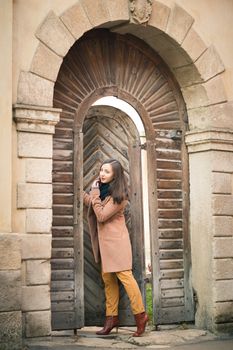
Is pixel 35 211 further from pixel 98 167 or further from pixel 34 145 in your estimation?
pixel 98 167

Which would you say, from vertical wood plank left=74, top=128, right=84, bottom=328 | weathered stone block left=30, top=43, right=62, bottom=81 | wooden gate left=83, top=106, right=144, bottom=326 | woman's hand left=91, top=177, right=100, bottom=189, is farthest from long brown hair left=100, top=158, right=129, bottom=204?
weathered stone block left=30, top=43, right=62, bottom=81

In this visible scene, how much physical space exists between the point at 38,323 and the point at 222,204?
281cm

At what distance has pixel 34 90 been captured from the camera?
7055 millimetres

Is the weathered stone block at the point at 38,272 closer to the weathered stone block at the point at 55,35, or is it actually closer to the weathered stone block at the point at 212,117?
the weathered stone block at the point at 55,35

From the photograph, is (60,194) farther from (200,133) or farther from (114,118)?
(200,133)

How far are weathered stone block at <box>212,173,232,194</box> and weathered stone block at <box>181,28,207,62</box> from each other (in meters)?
1.49

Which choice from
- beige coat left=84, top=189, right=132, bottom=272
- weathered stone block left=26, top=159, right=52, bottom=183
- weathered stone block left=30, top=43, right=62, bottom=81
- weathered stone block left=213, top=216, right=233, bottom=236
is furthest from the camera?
weathered stone block left=213, top=216, right=233, bottom=236

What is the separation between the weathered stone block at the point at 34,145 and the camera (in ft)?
22.7

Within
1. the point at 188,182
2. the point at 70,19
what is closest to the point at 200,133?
the point at 188,182

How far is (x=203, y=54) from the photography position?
8344mm

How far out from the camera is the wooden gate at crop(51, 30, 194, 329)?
7.66 m

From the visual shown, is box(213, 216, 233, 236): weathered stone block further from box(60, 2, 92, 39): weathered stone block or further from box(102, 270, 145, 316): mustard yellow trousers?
box(60, 2, 92, 39): weathered stone block

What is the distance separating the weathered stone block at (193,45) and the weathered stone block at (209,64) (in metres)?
0.07

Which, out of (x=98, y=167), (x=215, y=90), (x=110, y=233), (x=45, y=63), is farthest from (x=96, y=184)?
(x=215, y=90)
